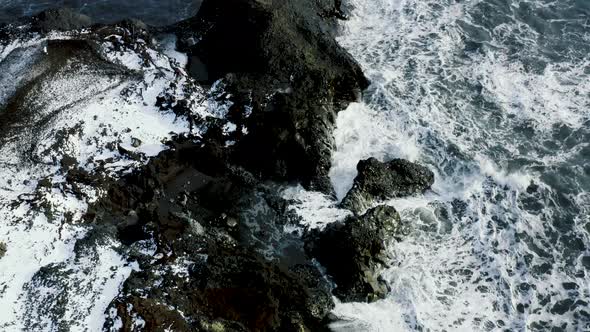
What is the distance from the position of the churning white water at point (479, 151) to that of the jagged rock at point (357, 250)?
0.33 m

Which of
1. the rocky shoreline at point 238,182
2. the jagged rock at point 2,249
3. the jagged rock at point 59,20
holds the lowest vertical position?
the jagged rock at point 2,249

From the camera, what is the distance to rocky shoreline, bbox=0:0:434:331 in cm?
1162

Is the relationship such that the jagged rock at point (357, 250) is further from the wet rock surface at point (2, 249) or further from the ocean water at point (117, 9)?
the ocean water at point (117, 9)

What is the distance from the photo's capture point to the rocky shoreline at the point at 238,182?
11617 mm

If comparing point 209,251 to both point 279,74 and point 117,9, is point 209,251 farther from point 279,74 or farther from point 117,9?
point 117,9

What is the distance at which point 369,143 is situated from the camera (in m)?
16.0

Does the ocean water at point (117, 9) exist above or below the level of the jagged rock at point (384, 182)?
above

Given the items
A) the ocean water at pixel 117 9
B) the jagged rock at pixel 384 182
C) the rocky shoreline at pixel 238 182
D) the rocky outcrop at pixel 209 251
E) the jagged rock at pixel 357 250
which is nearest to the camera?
the rocky outcrop at pixel 209 251

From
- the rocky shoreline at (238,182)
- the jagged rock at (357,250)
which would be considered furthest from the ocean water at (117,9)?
the jagged rock at (357,250)

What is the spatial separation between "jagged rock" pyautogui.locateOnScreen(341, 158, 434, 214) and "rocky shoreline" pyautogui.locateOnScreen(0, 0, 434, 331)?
3cm

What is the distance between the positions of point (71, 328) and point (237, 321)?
3380 millimetres

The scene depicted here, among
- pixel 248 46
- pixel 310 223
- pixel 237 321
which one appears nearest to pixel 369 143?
pixel 310 223

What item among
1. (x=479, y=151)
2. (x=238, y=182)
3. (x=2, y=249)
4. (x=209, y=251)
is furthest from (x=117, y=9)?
(x=479, y=151)

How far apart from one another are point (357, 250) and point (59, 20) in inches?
502
